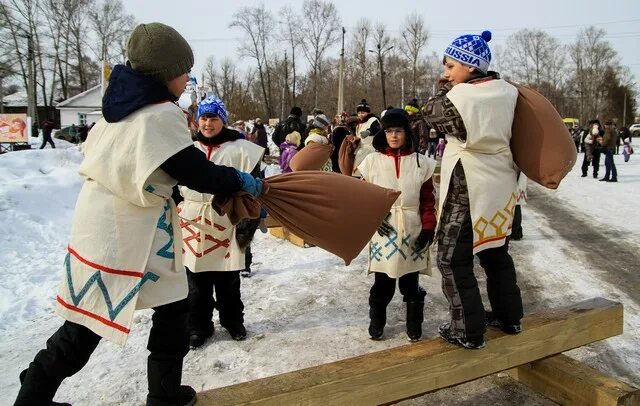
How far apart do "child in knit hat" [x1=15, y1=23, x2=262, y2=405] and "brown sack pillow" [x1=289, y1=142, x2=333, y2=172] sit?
11.0 ft

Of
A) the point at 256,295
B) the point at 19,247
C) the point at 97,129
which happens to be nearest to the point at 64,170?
the point at 19,247

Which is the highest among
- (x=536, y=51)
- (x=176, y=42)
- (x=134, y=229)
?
(x=536, y=51)

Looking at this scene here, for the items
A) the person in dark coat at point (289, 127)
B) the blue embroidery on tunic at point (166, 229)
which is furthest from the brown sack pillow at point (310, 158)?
the person in dark coat at point (289, 127)

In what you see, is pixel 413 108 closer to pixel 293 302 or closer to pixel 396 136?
pixel 396 136

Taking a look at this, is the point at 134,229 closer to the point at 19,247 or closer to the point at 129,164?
the point at 129,164

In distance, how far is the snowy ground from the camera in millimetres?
3365

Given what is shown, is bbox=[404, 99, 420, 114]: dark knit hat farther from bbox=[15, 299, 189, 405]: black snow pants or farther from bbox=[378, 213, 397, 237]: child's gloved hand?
bbox=[15, 299, 189, 405]: black snow pants

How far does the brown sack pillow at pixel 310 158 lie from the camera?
5.66 meters

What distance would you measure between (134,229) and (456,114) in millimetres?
1709

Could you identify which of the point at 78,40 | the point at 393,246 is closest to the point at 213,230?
the point at 393,246

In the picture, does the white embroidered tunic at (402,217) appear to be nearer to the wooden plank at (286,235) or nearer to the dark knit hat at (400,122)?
the dark knit hat at (400,122)

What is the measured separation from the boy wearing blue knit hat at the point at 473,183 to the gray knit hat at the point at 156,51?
55.6 inches

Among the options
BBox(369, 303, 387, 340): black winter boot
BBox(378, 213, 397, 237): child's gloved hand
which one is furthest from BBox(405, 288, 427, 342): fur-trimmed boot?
BBox(378, 213, 397, 237): child's gloved hand

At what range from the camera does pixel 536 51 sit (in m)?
69.4
